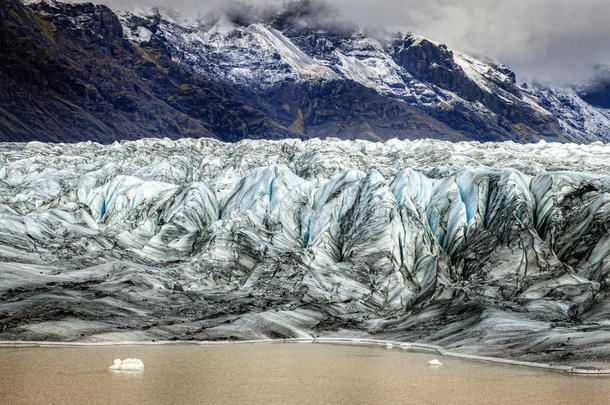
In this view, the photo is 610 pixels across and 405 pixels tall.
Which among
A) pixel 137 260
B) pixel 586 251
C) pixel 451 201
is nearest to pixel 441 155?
pixel 451 201

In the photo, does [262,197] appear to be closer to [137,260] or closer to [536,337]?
[137,260]

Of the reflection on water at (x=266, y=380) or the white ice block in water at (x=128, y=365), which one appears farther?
the white ice block in water at (x=128, y=365)

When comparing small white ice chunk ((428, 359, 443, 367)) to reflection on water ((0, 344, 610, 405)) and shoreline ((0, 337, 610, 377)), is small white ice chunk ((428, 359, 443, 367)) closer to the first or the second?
reflection on water ((0, 344, 610, 405))

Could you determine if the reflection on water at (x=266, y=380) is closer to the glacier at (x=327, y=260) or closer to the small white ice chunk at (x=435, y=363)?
the small white ice chunk at (x=435, y=363)

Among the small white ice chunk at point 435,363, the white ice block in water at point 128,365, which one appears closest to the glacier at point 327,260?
the small white ice chunk at point 435,363

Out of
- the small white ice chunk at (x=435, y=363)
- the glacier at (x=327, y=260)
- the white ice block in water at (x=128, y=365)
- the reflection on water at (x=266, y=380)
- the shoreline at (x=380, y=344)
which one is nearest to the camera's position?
the reflection on water at (x=266, y=380)

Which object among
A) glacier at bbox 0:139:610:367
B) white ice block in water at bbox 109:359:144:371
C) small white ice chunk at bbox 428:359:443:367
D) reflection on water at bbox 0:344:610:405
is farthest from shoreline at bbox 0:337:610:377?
white ice block in water at bbox 109:359:144:371

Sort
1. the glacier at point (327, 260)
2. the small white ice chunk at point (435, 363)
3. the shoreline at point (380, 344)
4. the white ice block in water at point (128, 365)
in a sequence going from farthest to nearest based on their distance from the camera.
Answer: the glacier at point (327, 260) → the small white ice chunk at point (435, 363) → the shoreline at point (380, 344) → the white ice block in water at point (128, 365)
